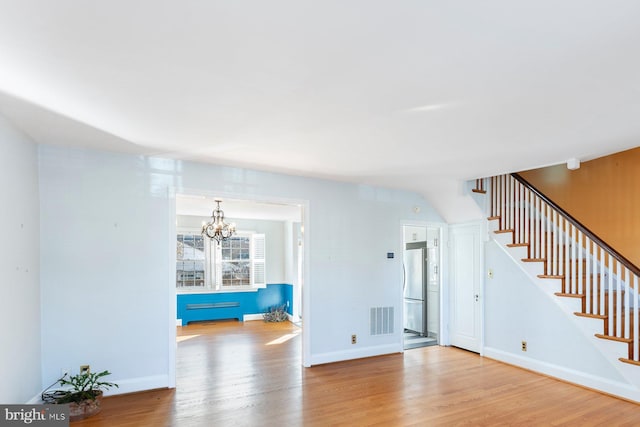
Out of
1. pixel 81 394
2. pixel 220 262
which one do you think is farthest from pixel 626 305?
pixel 220 262

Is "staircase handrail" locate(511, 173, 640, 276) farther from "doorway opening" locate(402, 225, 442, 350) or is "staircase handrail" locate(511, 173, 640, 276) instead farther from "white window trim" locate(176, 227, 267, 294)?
"white window trim" locate(176, 227, 267, 294)

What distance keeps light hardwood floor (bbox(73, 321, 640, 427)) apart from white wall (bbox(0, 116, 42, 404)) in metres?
0.70

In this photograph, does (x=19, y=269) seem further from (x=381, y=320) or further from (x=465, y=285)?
(x=465, y=285)

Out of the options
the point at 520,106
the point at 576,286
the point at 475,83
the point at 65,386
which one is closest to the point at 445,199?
the point at 576,286

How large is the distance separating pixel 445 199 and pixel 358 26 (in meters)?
4.76

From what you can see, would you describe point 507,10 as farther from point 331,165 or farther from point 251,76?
point 331,165

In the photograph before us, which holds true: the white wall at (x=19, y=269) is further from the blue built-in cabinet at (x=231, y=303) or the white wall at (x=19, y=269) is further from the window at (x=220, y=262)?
the window at (x=220, y=262)

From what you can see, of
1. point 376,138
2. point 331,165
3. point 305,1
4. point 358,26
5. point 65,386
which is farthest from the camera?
point 331,165

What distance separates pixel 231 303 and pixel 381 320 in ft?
15.2

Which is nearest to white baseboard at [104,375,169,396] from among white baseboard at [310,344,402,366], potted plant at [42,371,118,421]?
potted plant at [42,371,118,421]

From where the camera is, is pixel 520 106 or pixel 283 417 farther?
pixel 283 417

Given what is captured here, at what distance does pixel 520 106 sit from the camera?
2.76 metres

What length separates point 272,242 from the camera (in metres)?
10.0

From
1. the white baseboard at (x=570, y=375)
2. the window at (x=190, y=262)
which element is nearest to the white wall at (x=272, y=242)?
the window at (x=190, y=262)
